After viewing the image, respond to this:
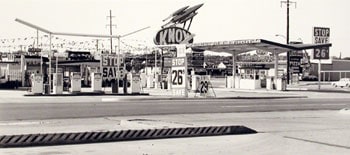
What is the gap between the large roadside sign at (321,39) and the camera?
178 feet

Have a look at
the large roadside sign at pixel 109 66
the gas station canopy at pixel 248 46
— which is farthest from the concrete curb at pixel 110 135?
the gas station canopy at pixel 248 46

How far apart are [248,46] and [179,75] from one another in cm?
1839

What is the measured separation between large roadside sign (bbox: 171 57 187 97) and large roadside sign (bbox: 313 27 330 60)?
72.1ft

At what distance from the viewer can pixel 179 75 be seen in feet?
118

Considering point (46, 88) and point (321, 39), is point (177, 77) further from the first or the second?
point (321, 39)

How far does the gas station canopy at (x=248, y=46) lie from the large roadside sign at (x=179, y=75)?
14.2 metres

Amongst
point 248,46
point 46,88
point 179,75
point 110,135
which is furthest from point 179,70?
point 110,135

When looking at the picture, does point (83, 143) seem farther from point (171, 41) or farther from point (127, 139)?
point (171, 41)

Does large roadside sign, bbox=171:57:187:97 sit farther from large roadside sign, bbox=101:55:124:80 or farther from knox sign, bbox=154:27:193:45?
knox sign, bbox=154:27:193:45

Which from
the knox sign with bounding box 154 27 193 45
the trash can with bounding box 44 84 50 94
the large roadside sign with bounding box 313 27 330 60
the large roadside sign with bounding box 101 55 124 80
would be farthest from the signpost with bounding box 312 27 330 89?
the trash can with bounding box 44 84 50 94

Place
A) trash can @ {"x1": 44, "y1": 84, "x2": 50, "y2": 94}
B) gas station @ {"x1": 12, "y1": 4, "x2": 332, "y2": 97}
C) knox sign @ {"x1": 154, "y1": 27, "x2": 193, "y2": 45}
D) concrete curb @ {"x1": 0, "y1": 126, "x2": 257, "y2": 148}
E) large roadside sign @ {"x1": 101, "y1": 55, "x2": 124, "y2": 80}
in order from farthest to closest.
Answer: knox sign @ {"x1": 154, "y1": 27, "x2": 193, "y2": 45}
large roadside sign @ {"x1": 101, "y1": 55, "x2": 124, "y2": 80}
trash can @ {"x1": 44, "y1": 84, "x2": 50, "y2": 94}
gas station @ {"x1": 12, "y1": 4, "x2": 332, "y2": 97}
concrete curb @ {"x1": 0, "y1": 126, "x2": 257, "y2": 148}

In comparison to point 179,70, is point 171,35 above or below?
above

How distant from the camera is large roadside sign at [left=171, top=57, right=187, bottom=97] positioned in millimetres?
35291

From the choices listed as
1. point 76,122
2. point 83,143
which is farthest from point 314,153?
point 76,122
